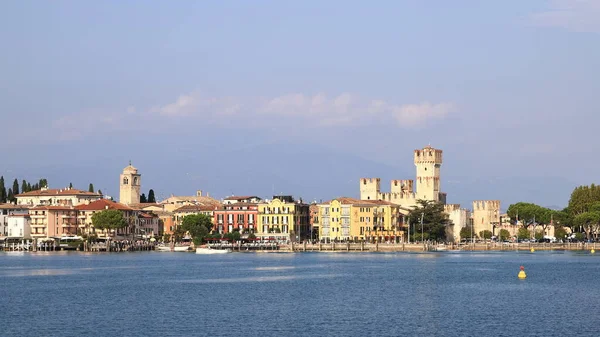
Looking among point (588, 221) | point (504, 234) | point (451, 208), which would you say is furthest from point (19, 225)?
point (588, 221)

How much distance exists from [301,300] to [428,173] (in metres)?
79.6

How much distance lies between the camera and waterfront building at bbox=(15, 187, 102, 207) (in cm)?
14275

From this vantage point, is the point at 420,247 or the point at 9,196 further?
the point at 9,196

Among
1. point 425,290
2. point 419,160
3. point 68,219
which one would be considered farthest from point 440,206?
point 425,290

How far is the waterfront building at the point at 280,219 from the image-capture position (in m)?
130

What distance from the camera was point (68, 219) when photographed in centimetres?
13288

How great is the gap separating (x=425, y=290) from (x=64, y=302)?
63.6 feet

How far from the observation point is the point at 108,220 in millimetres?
125125

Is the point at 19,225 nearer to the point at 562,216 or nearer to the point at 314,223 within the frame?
the point at 314,223

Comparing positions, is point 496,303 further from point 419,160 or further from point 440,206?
point 419,160

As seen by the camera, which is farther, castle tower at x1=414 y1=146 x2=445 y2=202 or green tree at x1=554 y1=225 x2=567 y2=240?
green tree at x1=554 y1=225 x2=567 y2=240

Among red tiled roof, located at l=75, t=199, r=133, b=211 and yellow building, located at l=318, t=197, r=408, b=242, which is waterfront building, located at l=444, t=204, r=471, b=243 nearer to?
yellow building, located at l=318, t=197, r=408, b=242

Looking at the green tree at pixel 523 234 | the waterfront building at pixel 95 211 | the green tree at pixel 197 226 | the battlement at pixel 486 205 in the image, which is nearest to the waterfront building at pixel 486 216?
the battlement at pixel 486 205

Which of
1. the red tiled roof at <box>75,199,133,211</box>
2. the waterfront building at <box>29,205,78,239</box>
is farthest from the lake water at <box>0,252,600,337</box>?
the red tiled roof at <box>75,199,133,211</box>
